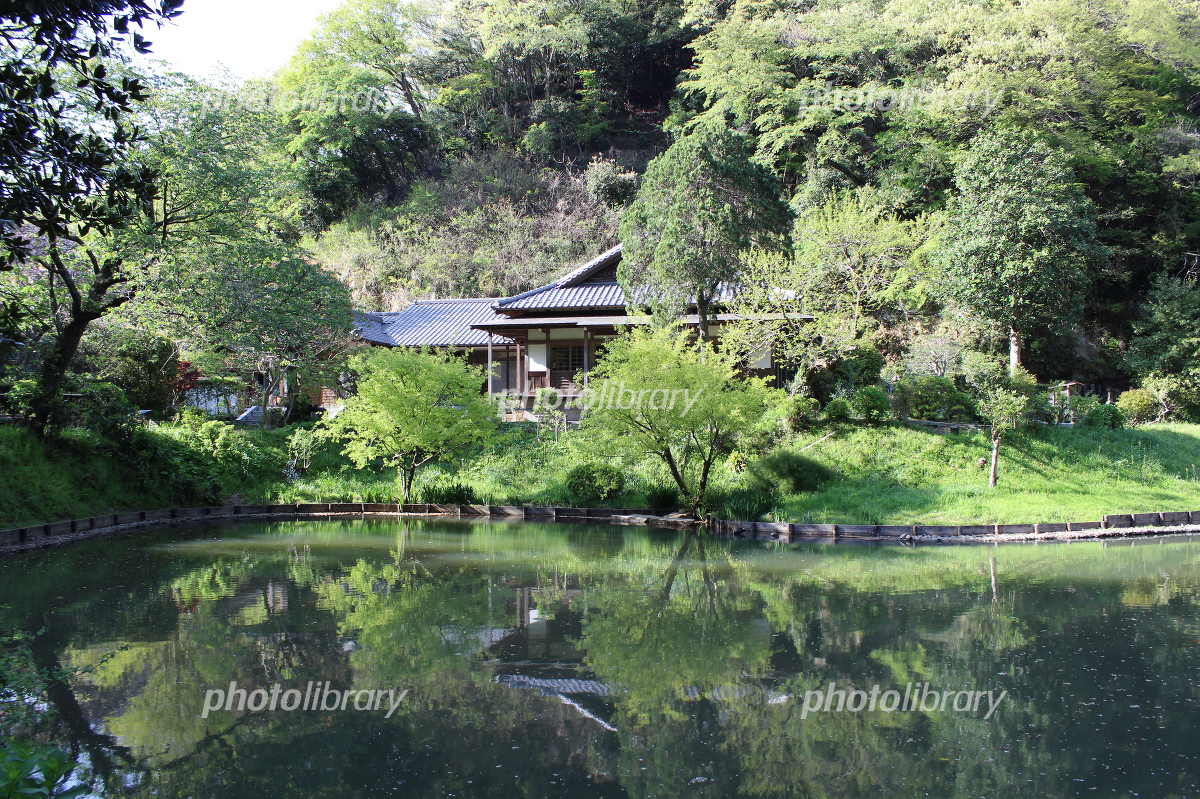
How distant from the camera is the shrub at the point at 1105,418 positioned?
19.9m

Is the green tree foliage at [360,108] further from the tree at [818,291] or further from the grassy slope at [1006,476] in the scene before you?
the grassy slope at [1006,476]

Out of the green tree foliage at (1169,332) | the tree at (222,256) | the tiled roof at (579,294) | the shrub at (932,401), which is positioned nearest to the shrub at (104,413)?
the tree at (222,256)

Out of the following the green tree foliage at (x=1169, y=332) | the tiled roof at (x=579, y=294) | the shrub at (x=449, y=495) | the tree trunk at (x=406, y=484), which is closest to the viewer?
the tree trunk at (x=406, y=484)

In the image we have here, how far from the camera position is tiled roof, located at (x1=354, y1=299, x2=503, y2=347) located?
1128 inches

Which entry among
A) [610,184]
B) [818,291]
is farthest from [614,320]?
[610,184]

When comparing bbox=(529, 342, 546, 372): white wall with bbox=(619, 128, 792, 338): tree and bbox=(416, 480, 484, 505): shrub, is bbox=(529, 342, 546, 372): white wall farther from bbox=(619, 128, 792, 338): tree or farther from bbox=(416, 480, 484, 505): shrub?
bbox=(416, 480, 484, 505): shrub

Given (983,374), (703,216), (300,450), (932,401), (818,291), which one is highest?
(703,216)

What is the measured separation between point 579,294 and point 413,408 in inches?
361

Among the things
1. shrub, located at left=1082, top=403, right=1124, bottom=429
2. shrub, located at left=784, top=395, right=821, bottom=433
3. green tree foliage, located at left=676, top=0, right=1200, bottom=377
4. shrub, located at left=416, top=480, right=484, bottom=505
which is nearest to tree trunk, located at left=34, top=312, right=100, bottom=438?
shrub, located at left=416, top=480, right=484, bottom=505

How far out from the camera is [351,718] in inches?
249

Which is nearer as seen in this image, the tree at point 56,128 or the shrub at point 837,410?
the tree at point 56,128

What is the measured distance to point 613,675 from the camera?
739 cm

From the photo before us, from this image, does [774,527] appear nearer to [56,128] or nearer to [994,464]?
[994,464]

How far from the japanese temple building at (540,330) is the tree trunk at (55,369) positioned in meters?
9.38
